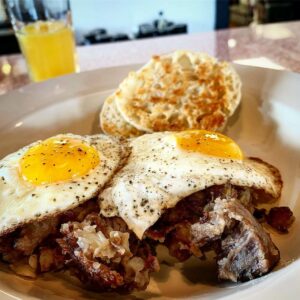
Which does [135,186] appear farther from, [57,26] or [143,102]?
[57,26]

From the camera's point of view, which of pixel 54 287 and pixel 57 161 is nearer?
pixel 54 287

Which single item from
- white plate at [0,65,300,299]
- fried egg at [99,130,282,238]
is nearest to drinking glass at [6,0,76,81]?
white plate at [0,65,300,299]

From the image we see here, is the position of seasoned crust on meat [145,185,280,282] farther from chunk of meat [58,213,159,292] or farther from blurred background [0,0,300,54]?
blurred background [0,0,300,54]

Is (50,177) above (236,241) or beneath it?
above

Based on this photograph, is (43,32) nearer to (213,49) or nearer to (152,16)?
(213,49)

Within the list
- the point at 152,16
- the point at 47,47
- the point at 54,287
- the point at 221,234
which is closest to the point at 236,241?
the point at 221,234

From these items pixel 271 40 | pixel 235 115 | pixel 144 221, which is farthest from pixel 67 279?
pixel 271 40
